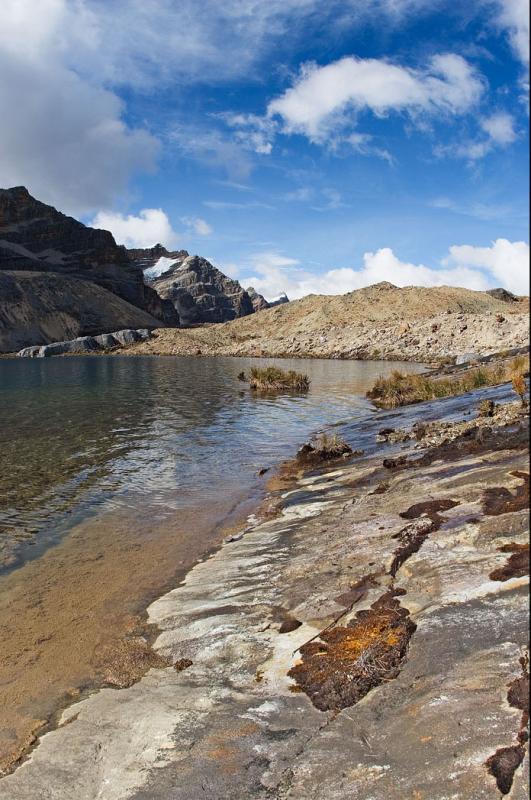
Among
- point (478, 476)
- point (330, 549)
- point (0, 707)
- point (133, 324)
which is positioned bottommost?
point (0, 707)

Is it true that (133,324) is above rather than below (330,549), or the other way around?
above

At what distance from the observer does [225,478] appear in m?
15.8

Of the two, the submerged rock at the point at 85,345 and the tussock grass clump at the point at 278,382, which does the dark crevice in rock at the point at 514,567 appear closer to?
the tussock grass clump at the point at 278,382

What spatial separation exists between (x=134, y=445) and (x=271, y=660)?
15.7m

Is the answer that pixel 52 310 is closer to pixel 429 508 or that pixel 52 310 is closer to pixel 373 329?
pixel 373 329

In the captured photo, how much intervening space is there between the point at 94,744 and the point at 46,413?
25797mm

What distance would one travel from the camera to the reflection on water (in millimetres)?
13305

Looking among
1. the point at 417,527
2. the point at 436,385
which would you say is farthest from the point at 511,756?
the point at 436,385

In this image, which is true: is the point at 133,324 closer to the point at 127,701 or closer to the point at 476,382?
the point at 476,382

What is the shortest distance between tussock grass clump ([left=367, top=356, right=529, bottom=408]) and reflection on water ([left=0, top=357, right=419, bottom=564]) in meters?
1.52

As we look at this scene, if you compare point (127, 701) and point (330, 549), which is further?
point (330, 549)

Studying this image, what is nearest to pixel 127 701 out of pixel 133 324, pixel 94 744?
pixel 94 744

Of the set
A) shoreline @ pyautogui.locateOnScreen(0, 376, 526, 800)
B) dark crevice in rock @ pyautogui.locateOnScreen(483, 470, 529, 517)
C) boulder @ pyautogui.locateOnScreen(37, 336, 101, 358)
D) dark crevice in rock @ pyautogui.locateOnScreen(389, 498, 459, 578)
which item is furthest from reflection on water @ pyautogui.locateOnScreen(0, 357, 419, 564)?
boulder @ pyautogui.locateOnScreen(37, 336, 101, 358)

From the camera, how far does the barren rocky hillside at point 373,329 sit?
70000 millimetres
